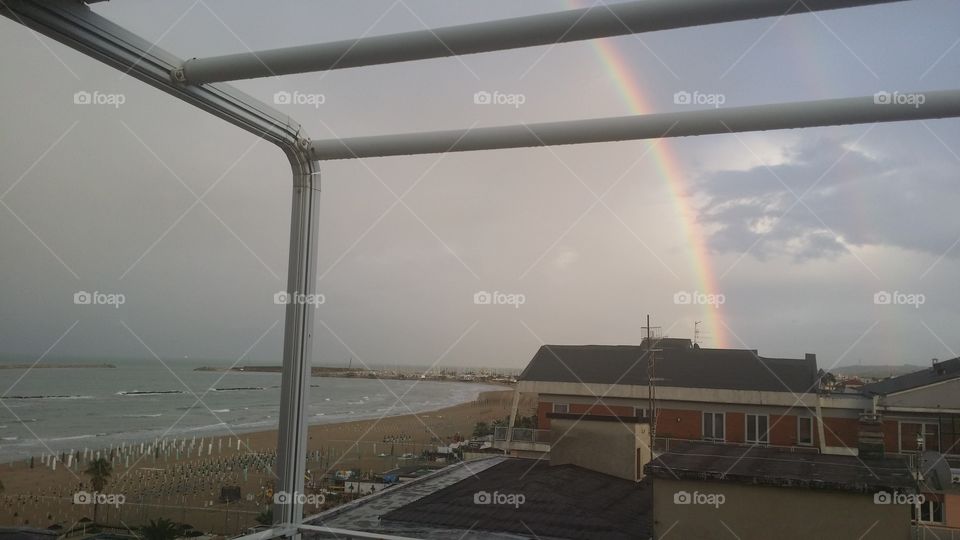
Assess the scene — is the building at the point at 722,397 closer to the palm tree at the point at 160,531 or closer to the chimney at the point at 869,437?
the chimney at the point at 869,437

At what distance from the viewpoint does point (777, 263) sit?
730 centimetres

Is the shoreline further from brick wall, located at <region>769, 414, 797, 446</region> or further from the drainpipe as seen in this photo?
the drainpipe

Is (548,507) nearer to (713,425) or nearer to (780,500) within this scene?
(780,500)

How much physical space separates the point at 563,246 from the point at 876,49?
3.28 m

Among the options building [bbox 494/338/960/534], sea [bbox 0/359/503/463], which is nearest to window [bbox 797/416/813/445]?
building [bbox 494/338/960/534]

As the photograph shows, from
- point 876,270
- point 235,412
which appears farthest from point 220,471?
point 876,270

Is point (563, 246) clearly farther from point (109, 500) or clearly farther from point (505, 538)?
point (109, 500)

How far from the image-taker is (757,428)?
11.3 meters

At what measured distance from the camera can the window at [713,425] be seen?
11.4 metres

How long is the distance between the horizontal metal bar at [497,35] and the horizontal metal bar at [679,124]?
54cm

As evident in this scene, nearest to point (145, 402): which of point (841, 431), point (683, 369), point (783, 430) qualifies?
point (683, 369)

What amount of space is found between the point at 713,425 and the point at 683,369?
1104 mm

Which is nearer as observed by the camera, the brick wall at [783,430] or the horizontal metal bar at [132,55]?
the horizontal metal bar at [132,55]

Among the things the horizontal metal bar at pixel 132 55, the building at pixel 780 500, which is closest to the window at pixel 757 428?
the building at pixel 780 500
